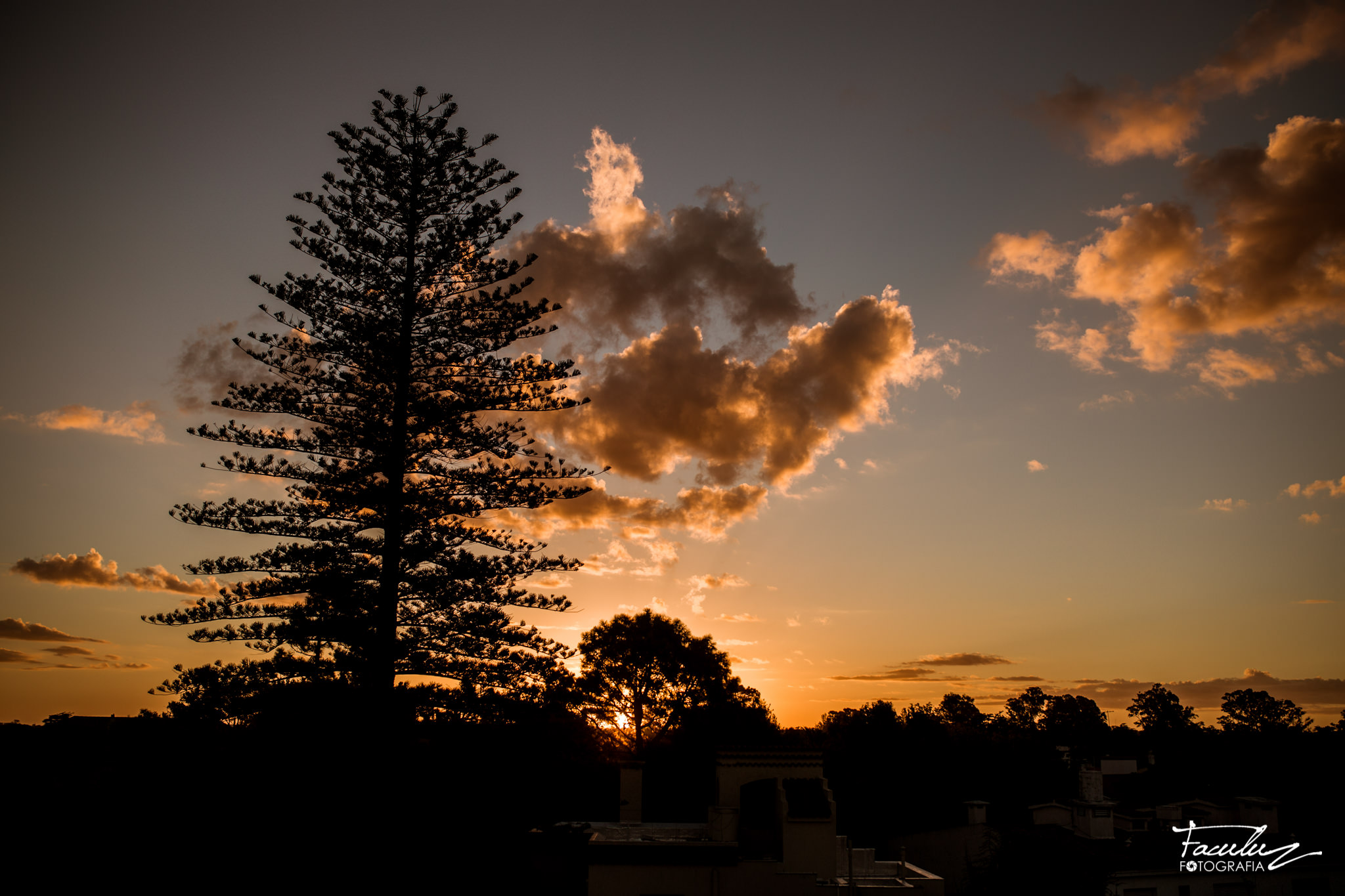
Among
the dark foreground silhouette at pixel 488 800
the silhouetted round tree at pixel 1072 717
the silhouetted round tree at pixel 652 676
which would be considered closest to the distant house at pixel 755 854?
the dark foreground silhouette at pixel 488 800

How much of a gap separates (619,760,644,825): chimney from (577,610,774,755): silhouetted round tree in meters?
13.6

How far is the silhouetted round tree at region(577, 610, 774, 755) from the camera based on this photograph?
36438 mm

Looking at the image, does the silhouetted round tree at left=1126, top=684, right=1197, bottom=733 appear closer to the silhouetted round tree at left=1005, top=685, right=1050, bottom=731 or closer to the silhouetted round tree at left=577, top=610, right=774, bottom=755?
the silhouetted round tree at left=1005, top=685, right=1050, bottom=731

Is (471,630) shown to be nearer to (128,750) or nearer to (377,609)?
(377,609)

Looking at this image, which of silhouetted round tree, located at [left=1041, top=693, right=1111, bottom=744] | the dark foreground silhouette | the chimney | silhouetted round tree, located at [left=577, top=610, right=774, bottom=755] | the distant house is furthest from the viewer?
silhouetted round tree, located at [left=1041, top=693, right=1111, bottom=744]

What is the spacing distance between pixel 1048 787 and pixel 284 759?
1327 inches

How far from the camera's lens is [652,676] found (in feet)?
122

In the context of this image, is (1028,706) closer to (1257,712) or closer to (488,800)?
(1257,712)

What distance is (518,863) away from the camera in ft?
30.3

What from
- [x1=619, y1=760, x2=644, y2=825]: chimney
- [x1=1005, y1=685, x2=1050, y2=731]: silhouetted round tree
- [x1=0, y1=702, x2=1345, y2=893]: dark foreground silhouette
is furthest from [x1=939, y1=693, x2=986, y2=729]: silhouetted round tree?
[x1=619, y1=760, x2=644, y2=825]: chimney

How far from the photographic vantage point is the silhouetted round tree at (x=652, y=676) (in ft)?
120

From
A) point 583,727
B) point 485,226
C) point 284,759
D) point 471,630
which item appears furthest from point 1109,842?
point 485,226

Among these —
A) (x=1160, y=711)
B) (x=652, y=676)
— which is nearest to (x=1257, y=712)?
(x=1160, y=711)

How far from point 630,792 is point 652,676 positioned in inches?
603
